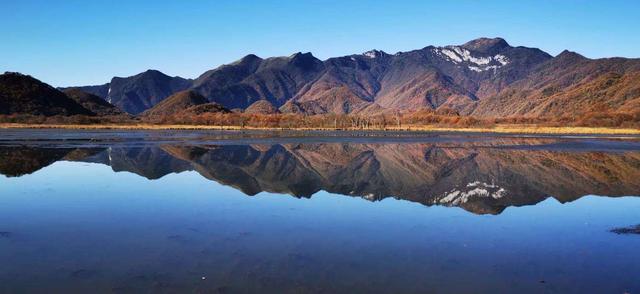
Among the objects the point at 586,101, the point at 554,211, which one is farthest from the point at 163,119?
the point at 554,211

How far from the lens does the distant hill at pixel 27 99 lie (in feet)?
576

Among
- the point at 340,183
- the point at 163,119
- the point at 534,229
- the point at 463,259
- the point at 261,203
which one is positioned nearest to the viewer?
the point at 463,259

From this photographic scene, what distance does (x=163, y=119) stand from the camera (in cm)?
18975

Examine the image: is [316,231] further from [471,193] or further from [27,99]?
[27,99]

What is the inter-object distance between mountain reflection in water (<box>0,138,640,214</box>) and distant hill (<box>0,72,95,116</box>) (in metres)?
154

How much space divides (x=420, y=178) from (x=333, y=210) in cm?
1136

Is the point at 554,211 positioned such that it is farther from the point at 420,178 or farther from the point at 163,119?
the point at 163,119

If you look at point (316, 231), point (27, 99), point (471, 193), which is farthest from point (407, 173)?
point (27, 99)

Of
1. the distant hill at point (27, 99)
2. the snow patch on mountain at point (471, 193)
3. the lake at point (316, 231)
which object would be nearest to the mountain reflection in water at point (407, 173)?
the snow patch on mountain at point (471, 193)

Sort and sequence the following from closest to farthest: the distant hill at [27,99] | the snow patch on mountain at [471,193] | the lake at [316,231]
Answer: the lake at [316,231], the snow patch on mountain at [471,193], the distant hill at [27,99]

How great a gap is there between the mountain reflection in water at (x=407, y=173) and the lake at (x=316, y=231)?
212mm

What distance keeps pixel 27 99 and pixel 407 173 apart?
614 feet

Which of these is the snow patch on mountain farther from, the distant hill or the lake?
the distant hill

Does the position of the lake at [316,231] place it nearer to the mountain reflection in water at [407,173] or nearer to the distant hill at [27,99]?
the mountain reflection in water at [407,173]
